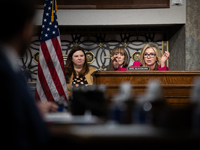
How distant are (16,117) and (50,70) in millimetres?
2838

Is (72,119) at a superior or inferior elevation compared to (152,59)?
inferior

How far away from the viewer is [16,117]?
749mm

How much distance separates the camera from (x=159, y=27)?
17.0 feet

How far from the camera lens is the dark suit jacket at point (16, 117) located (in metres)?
0.74

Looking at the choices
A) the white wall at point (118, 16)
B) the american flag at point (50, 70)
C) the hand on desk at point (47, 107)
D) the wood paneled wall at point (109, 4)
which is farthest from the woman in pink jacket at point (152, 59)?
the hand on desk at point (47, 107)

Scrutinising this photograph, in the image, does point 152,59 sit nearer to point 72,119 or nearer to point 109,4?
point 109,4

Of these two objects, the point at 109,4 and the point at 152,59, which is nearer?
the point at 152,59

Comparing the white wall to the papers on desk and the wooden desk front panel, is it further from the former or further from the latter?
the papers on desk

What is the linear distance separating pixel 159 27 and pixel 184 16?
2.02 feet

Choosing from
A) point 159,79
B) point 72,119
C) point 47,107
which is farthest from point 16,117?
point 159,79

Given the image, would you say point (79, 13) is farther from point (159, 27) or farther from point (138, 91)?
point (138, 91)

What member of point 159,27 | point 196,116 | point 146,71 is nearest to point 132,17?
point 159,27

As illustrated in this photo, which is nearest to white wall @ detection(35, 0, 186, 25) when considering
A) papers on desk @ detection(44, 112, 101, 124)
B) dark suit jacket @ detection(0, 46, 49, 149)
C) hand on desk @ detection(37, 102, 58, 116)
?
hand on desk @ detection(37, 102, 58, 116)

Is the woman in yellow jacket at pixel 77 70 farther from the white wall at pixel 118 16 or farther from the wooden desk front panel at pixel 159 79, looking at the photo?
the white wall at pixel 118 16
